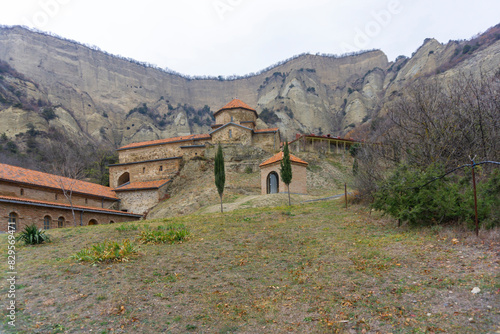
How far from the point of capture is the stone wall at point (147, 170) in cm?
3878

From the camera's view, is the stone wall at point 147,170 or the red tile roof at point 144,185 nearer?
the red tile roof at point 144,185

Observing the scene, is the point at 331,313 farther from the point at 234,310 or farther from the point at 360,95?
the point at 360,95

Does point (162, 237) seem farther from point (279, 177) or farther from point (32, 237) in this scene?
point (279, 177)

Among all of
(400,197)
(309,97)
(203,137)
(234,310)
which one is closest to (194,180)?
(203,137)

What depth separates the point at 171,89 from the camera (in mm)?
109562

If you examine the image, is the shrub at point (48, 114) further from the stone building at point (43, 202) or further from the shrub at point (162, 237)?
the shrub at point (162, 237)

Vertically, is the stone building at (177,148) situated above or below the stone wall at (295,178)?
above

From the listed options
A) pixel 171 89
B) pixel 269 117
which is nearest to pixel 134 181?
pixel 269 117

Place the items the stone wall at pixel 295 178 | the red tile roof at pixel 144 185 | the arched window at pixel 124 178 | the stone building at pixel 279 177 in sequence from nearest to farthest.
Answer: the stone wall at pixel 295 178, the stone building at pixel 279 177, the red tile roof at pixel 144 185, the arched window at pixel 124 178

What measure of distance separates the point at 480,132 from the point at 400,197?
18.6 feet

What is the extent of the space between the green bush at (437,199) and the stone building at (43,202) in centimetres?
2106

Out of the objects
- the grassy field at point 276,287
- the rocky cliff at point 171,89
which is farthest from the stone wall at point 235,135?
the rocky cliff at point 171,89

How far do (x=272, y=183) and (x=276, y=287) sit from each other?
22614 mm

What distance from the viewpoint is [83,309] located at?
19.8ft
